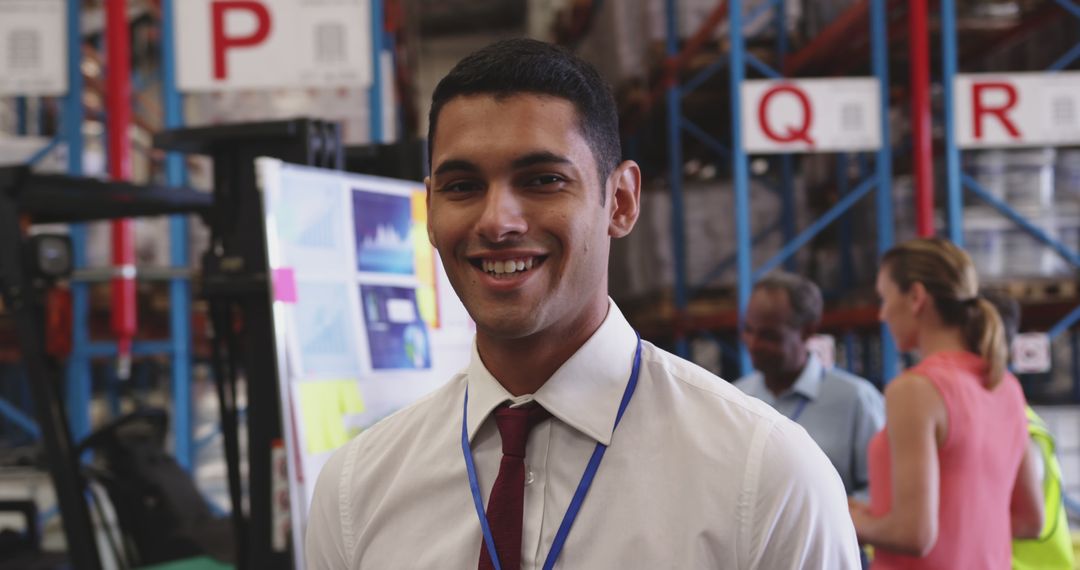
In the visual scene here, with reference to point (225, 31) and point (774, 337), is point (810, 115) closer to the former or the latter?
point (774, 337)

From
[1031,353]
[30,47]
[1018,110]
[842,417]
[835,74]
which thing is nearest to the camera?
[842,417]

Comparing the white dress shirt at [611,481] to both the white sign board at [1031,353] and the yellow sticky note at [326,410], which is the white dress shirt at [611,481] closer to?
the yellow sticky note at [326,410]

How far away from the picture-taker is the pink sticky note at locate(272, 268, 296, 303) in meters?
2.71

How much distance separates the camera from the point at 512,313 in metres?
1.46

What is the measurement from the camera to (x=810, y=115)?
6.23 m

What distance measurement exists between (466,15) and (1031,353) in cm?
956

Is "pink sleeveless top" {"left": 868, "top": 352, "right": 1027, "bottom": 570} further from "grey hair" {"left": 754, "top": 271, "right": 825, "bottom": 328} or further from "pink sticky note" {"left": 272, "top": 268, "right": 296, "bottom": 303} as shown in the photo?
"pink sticky note" {"left": 272, "top": 268, "right": 296, "bottom": 303}

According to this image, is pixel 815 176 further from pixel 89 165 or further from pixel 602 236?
pixel 602 236

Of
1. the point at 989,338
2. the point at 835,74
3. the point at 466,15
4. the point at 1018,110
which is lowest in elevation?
the point at 989,338

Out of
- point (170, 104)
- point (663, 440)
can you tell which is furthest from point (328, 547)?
point (170, 104)

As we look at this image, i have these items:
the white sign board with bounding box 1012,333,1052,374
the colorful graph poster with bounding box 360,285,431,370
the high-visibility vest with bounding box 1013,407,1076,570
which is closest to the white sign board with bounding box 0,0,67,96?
the colorful graph poster with bounding box 360,285,431,370

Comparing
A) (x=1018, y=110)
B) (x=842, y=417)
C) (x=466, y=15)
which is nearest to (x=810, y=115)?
(x=1018, y=110)

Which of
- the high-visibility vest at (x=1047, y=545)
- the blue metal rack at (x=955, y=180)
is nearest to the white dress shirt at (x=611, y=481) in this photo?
the high-visibility vest at (x=1047, y=545)

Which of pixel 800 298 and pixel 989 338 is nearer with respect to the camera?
pixel 989 338
